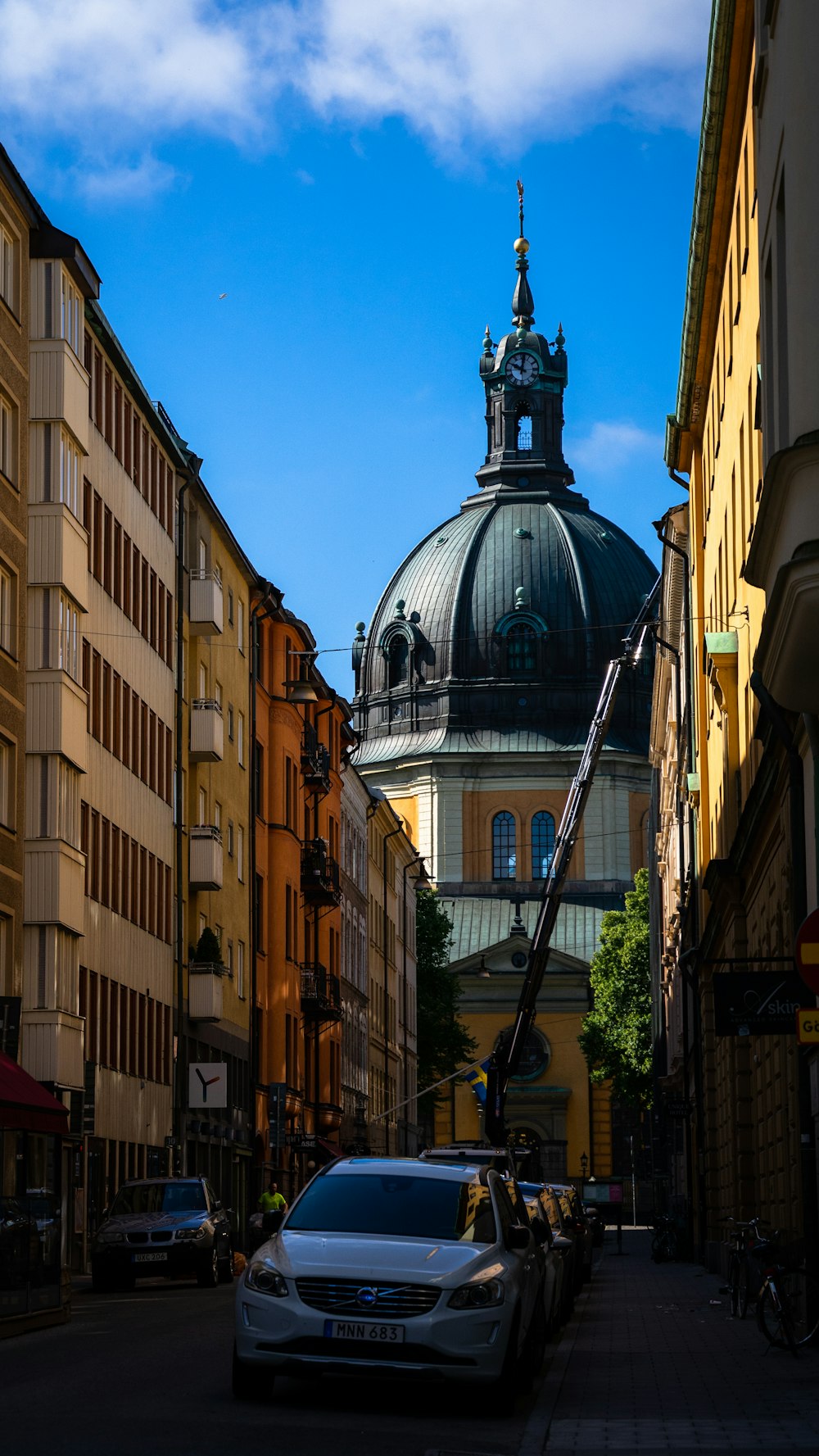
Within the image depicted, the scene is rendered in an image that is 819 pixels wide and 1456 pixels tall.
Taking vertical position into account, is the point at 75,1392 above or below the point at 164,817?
below

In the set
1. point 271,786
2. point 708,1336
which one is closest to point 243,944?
point 271,786

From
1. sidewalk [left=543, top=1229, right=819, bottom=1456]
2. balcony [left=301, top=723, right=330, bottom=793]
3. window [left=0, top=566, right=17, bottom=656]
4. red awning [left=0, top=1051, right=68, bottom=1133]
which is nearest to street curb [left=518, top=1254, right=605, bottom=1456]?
sidewalk [left=543, top=1229, right=819, bottom=1456]

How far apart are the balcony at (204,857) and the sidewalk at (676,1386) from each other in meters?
20.9

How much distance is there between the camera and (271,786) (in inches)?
2297

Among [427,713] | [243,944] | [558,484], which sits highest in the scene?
[558,484]

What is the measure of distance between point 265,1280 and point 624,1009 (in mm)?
75478

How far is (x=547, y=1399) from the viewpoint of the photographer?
15102 millimetres

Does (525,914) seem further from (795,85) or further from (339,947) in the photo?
(795,85)

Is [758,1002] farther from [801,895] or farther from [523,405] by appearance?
[523,405]

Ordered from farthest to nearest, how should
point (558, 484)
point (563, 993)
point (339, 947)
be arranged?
point (558, 484) < point (563, 993) < point (339, 947)

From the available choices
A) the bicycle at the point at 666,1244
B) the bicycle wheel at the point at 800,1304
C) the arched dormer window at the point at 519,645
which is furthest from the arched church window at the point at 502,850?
the bicycle wheel at the point at 800,1304

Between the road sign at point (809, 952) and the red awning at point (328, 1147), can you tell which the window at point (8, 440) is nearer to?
the road sign at point (809, 952)

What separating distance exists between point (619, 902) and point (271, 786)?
53387 millimetres

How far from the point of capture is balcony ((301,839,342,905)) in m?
61.8
